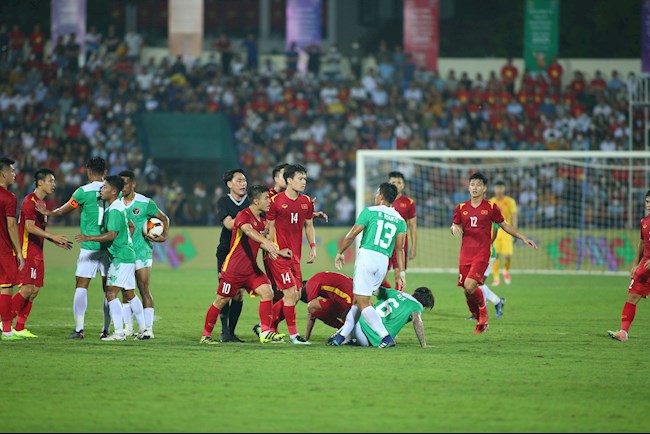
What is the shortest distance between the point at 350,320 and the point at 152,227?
2.69 meters

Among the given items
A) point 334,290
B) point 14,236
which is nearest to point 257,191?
point 334,290

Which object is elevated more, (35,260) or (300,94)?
(300,94)

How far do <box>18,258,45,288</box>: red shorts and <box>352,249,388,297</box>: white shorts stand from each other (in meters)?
3.65

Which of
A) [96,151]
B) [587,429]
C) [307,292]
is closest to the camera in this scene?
[587,429]

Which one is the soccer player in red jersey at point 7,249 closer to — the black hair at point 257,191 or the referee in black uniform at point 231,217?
the referee in black uniform at point 231,217

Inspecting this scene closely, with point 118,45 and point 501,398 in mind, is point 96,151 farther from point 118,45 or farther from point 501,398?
point 501,398

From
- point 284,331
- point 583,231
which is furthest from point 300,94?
point 284,331

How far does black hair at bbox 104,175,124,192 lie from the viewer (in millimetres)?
11703

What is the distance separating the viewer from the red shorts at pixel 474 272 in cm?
1345

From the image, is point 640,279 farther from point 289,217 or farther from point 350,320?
point 289,217

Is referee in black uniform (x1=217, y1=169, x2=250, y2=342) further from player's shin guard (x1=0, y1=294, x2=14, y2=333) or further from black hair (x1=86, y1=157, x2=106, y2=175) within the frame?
player's shin guard (x1=0, y1=294, x2=14, y2=333)

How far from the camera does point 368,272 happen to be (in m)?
11.4

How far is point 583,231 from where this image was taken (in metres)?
24.9

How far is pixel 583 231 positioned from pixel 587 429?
1815 centimetres
